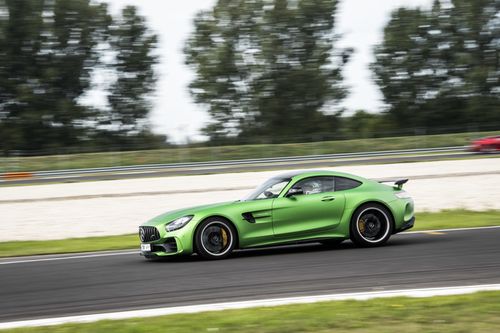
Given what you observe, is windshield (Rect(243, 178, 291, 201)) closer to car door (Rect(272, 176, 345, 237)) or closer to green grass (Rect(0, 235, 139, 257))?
car door (Rect(272, 176, 345, 237))

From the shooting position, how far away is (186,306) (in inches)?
288

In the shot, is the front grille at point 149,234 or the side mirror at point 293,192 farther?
the side mirror at point 293,192

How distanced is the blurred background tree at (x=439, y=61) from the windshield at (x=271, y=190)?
2051 inches

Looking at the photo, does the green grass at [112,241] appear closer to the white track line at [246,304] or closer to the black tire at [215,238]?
the black tire at [215,238]

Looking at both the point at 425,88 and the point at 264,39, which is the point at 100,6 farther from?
the point at 425,88

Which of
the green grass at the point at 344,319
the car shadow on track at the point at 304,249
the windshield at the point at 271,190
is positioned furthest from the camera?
the windshield at the point at 271,190

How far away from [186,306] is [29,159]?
3631 cm

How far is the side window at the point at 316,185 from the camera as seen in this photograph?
452 inches

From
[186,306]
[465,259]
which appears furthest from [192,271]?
[465,259]

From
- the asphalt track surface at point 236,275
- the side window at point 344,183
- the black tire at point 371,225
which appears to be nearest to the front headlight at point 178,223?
the asphalt track surface at point 236,275

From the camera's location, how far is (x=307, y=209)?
1125cm

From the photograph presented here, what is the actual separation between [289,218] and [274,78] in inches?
2026

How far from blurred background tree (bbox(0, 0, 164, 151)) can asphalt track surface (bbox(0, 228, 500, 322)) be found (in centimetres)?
4632

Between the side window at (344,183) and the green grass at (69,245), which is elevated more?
the side window at (344,183)
